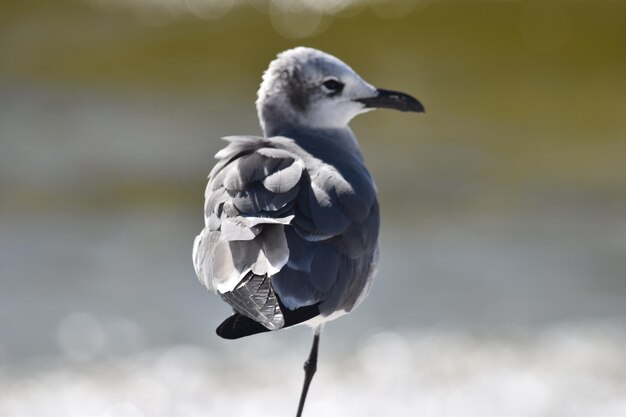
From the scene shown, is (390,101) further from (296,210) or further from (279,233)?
(279,233)

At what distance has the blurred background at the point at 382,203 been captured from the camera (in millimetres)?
5836

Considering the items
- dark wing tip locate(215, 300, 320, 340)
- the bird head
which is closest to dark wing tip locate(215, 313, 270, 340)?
dark wing tip locate(215, 300, 320, 340)

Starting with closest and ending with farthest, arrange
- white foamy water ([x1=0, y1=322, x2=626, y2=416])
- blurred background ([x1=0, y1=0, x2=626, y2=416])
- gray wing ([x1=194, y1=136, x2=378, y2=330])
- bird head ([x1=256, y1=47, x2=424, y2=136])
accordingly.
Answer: gray wing ([x1=194, y1=136, x2=378, y2=330])
bird head ([x1=256, y1=47, x2=424, y2=136])
white foamy water ([x1=0, y1=322, x2=626, y2=416])
blurred background ([x1=0, y1=0, x2=626, y2=416])

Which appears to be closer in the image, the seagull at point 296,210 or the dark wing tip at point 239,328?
the dark wing tip at point 239,328

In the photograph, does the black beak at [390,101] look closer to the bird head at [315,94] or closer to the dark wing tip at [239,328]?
the bird head at [315,94]

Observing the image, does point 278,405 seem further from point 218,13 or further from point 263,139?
point 218,13

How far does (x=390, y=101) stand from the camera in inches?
154

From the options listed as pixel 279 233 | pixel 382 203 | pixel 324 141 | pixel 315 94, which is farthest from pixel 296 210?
pixel 382 203

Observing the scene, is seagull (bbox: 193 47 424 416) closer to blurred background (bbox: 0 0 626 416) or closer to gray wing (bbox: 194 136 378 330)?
gray wing (bbox: 194 136 378 330)

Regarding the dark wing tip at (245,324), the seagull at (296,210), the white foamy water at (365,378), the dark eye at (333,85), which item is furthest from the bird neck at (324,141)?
the white foamy water at (365,378)

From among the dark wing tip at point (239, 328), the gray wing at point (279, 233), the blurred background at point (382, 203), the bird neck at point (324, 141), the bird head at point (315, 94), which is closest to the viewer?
the dark wing tip at point (239, 328)

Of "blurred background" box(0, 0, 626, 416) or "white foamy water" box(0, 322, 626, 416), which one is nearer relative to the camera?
"white foamy water" box(0, 322, 626, 416)

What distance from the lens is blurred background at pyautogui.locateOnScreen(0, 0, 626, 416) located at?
19.1 ft

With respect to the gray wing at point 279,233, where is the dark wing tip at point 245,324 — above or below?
below
